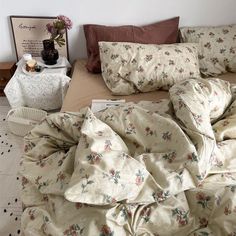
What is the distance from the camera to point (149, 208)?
1014 millimetres

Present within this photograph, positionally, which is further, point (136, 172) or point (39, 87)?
point (39, 87)

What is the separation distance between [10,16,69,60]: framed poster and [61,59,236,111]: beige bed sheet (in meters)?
0.38

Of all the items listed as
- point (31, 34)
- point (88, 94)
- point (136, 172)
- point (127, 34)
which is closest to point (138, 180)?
point (136, 172)

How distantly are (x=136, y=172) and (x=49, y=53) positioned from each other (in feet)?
Result: 4.44

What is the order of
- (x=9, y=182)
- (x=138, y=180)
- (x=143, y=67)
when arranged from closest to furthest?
(x=138, y=180)
(x=9, y=182)
(x=143, y=67)

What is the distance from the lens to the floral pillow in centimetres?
185

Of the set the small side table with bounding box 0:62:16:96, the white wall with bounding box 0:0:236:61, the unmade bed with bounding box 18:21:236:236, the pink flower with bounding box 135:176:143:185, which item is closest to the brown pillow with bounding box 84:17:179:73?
the white wall with bounding box 0:0:236:61

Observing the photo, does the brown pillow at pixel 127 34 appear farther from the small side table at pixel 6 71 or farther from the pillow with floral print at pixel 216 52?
the small side table at pixel 6 71

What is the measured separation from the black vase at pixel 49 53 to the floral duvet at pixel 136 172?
89cm

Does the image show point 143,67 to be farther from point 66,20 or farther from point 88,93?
point 66,20

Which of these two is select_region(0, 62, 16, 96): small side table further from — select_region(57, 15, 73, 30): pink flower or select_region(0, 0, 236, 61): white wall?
select_region(57, 15, 73, 30): pink flower

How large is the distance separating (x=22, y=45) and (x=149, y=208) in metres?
1.73

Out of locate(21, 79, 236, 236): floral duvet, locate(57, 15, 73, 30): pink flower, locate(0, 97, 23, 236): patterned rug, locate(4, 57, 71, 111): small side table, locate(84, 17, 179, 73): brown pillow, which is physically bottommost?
locate(0, 97, 23, 236): patterned rug

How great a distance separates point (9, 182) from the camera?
5.69ft
